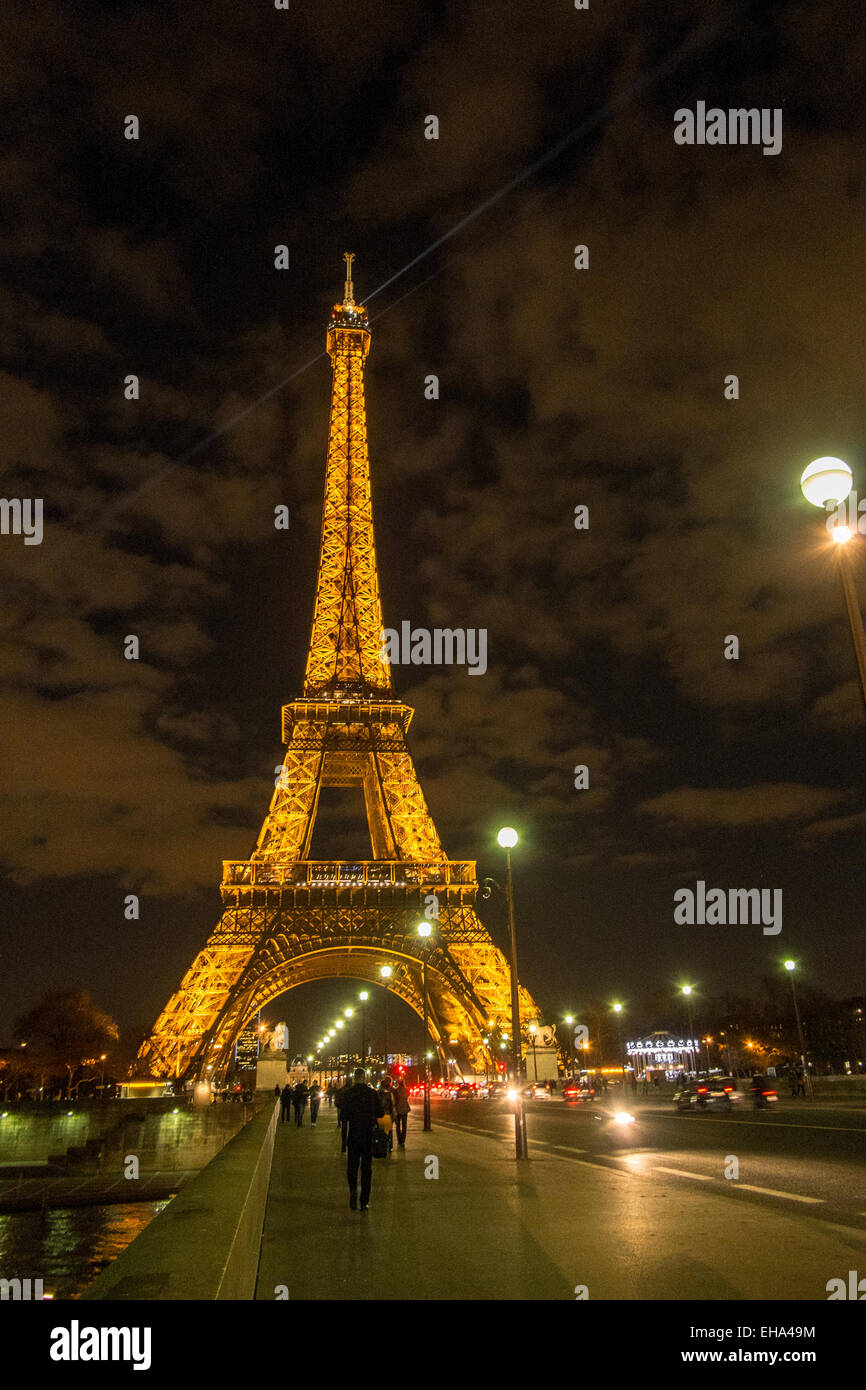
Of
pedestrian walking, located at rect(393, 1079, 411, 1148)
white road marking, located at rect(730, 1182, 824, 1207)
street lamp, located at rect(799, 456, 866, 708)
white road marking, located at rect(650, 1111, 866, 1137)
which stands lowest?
white road marking, located at rect(650, 1111, 866, 1137)

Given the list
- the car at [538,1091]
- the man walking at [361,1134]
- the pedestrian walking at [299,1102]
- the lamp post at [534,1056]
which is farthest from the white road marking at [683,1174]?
the car at [538,1091]

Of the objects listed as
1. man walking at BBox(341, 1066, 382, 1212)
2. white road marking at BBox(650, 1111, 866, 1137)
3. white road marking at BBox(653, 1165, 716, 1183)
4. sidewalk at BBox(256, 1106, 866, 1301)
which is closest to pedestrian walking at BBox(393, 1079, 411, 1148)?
sidewalk at BBox(256, 1106, 866, 1301)

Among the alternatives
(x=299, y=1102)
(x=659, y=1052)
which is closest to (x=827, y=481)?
(x=299, y=1102)

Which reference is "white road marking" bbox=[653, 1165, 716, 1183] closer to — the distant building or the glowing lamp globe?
the glowing lamp globe

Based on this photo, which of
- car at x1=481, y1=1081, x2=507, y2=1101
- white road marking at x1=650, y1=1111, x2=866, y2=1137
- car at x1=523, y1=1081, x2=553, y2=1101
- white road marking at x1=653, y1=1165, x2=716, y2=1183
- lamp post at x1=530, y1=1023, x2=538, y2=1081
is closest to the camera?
white road marking at x1=653, y1=1165, x2=716, y2=1183
